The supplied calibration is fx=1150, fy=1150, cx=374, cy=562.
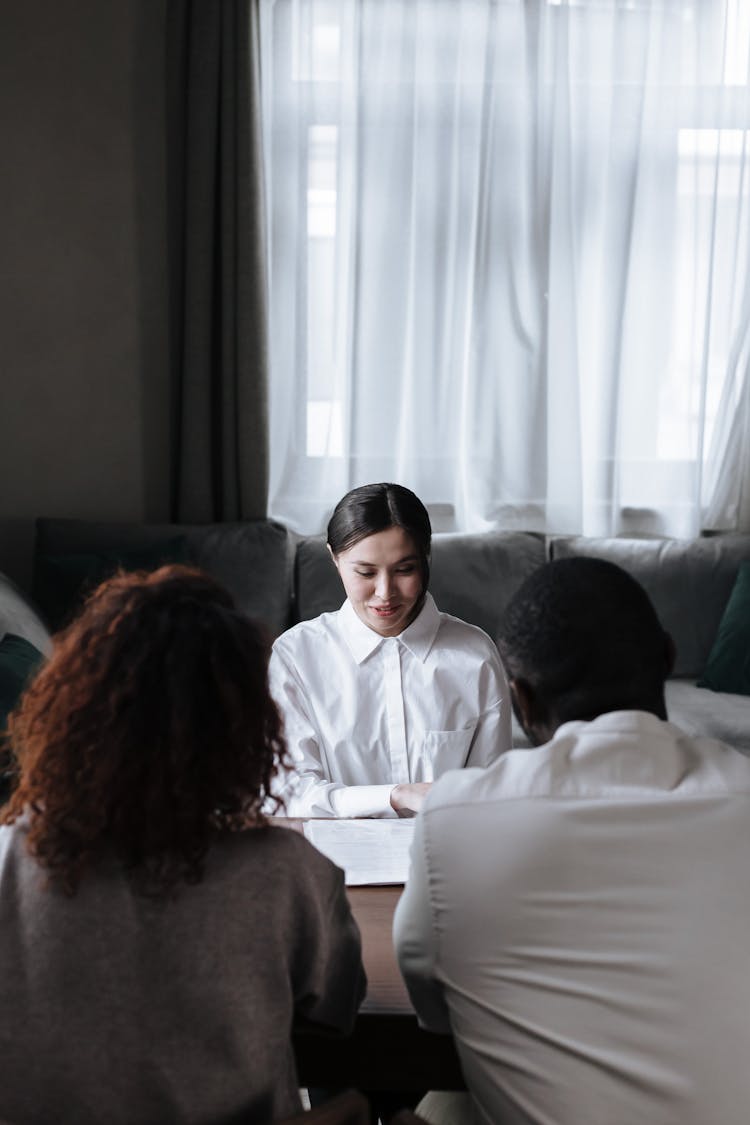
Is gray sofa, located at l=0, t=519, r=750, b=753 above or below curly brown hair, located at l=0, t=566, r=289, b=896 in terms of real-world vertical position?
below

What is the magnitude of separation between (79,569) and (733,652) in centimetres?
199

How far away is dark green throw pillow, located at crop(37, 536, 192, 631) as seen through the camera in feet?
11.2

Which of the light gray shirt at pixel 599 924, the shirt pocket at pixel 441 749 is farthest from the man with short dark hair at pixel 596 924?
the shirt pocket at pixel 441 749

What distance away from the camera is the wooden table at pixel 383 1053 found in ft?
4.08

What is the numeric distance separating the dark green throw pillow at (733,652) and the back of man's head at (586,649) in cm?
238

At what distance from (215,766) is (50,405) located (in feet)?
10.1

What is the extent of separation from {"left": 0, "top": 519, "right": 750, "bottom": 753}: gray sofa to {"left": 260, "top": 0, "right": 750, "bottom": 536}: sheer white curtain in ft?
0.88

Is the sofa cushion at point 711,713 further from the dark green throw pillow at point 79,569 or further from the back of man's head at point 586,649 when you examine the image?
the back of man's head at point 586,649

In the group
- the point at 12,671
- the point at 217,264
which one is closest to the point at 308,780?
the point at 12,671

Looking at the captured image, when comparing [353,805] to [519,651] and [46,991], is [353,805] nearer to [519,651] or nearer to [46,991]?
[519,651]

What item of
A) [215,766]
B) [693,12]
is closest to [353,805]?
[215,766]

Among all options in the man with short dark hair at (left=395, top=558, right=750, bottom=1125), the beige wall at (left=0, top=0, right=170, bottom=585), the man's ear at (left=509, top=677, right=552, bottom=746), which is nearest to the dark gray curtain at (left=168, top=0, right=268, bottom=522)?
the beige wall at (left=0, top=0, right=170, bottom=585)

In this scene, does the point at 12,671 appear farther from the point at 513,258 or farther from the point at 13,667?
the point at 513,258

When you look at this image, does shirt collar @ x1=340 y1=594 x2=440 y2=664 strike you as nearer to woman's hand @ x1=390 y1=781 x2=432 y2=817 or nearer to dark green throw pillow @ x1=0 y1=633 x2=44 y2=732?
woman's hand @ x1=390 y1=781 x2=432 y2=817
